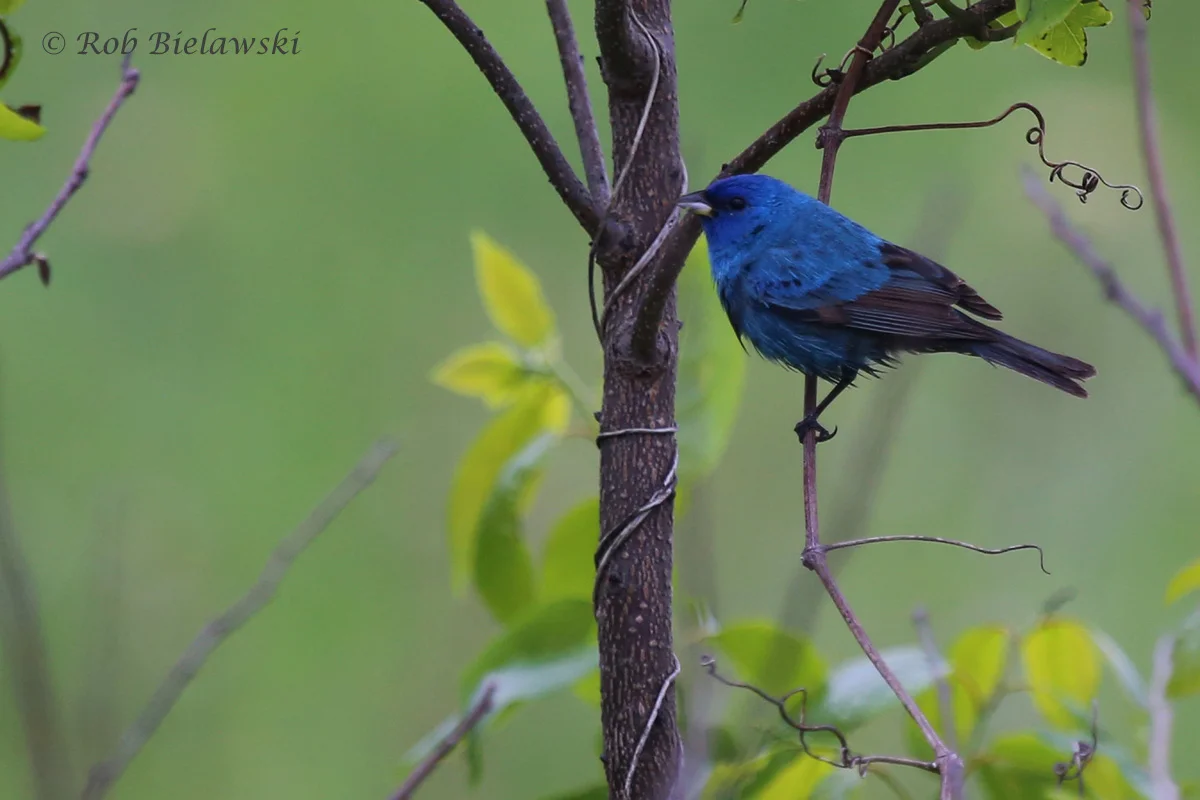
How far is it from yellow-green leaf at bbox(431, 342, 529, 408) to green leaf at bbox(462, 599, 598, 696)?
17.3 inches

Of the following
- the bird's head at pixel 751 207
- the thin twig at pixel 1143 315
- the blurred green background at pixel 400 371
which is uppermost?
the thin twig at pixel 1143 315

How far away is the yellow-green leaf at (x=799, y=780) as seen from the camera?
4.67 feet

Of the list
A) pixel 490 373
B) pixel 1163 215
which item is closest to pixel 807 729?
pixel 1163 215

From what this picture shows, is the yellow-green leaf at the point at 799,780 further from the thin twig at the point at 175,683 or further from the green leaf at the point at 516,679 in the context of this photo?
the thin twig at the point at 175,683

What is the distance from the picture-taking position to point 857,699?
146 cm

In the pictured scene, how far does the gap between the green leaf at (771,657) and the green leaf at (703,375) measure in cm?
23

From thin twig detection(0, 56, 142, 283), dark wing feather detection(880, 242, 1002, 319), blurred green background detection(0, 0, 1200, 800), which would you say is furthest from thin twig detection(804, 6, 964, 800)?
blurred green background detection(0, 0, 1200, 800)

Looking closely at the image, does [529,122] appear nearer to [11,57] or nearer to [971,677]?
[11,57]

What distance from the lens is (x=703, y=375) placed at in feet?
5.77

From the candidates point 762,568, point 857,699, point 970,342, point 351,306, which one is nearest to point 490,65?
point 857,699

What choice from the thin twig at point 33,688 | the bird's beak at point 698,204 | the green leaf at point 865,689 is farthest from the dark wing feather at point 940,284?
the thin twig at point 33,688

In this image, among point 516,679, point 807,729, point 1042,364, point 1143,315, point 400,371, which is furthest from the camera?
point 400,371

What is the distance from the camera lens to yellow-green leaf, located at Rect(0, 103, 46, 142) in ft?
3.95

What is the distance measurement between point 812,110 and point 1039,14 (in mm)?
293
